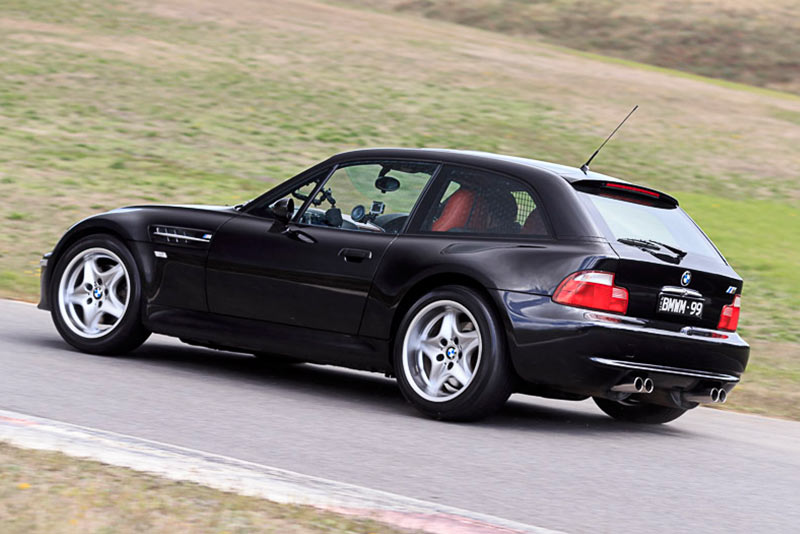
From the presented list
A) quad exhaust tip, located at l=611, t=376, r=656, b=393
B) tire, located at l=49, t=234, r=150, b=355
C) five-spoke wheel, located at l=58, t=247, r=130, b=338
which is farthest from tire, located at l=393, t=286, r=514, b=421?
five-spoke wheel, located at l=58, t=247, r=130, b=338

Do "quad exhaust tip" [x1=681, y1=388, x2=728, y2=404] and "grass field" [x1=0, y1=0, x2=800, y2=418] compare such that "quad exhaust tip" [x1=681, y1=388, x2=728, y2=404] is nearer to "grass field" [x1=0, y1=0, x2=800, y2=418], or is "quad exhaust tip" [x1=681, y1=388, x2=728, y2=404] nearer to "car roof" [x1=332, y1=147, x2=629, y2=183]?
"car roof" [x1=332, y1=147, x2=629, y2=183]

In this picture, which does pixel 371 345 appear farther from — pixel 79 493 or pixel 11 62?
pixel 11 62

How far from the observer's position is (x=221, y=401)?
7.02m

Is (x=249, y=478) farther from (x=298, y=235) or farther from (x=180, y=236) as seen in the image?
(x=180, y=236)

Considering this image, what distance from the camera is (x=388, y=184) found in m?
7.57

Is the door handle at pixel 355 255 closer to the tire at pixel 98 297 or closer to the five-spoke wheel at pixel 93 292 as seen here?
the tire at pixel 98 297

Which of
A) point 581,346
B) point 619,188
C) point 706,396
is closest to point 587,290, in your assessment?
point 581,346

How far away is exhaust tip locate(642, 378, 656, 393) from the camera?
6844 millimetres

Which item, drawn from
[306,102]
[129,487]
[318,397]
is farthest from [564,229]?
[306,102]

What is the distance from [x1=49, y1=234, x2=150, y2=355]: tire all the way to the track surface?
5.7 inches

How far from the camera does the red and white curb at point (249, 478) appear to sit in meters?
4.61

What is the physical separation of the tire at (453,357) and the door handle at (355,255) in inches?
18.3

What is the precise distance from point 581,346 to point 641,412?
1.69 m

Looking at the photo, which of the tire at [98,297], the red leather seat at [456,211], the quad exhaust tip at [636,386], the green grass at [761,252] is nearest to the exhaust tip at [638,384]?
the quad exhaust tip at [636,386]
